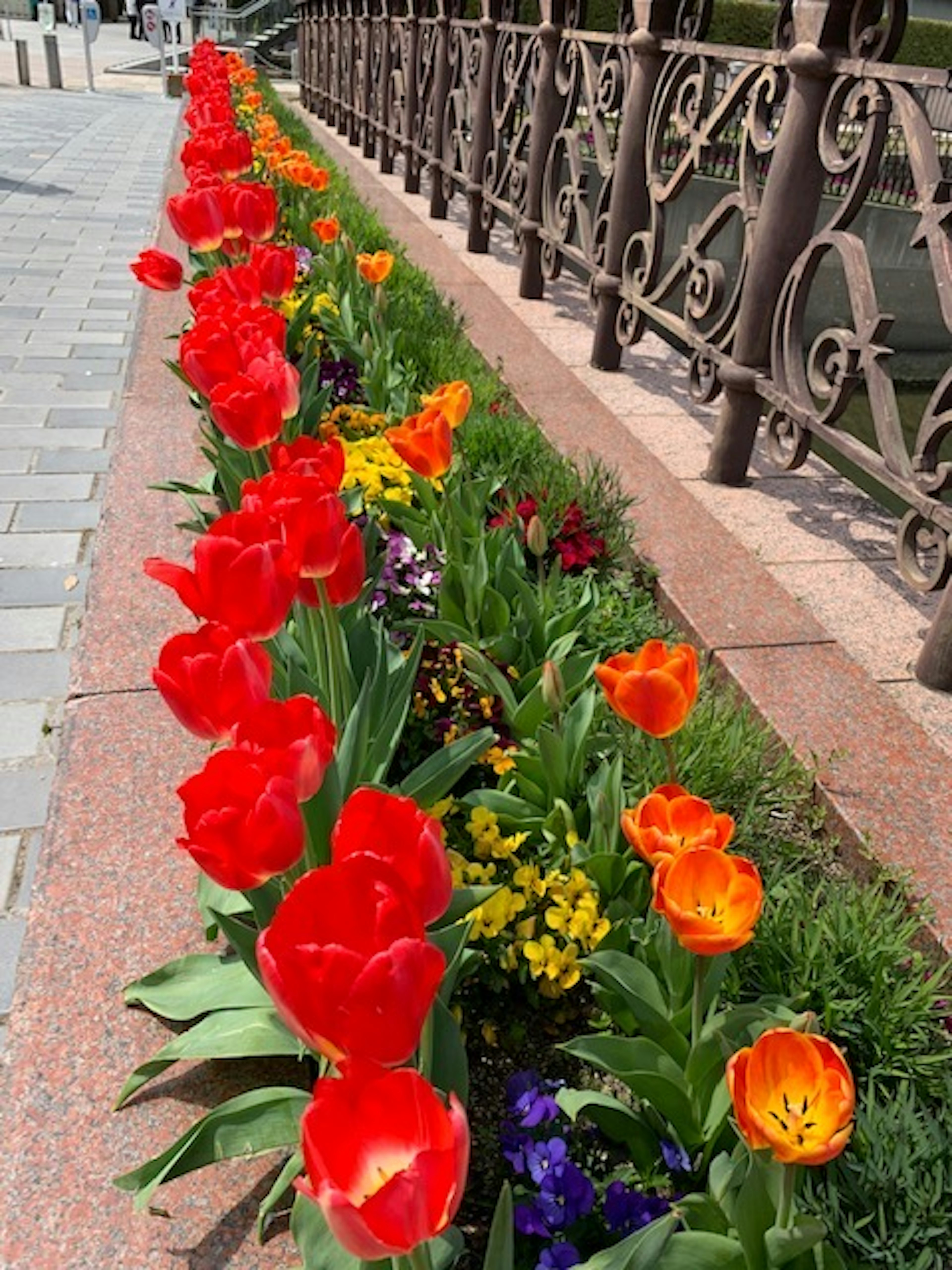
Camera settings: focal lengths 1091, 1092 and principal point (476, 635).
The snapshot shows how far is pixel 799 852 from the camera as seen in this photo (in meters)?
1.94

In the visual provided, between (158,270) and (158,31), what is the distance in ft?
71.4

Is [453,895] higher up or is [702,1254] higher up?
[453,895]

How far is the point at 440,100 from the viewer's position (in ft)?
24.8

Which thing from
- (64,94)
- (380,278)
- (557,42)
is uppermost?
(557,42)

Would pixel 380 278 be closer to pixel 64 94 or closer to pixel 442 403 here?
pixel 442 403

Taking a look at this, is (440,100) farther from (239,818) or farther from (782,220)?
(239,818)

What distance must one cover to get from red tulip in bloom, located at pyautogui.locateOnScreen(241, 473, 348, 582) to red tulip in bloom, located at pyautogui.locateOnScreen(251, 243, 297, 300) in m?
1.29

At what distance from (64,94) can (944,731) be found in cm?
2184

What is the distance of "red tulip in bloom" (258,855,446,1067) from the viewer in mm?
711

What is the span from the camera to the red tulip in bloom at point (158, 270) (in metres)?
2.73

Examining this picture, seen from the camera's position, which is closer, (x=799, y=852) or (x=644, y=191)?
(x=799, y=852)

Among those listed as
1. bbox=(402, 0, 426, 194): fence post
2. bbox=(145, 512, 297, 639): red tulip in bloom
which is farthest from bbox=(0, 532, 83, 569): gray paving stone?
bbox=(402, 0, 426, 194): fence post

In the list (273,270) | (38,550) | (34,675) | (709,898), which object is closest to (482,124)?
(38,550)

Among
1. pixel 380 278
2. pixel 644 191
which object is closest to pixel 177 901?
pixel 380 278
